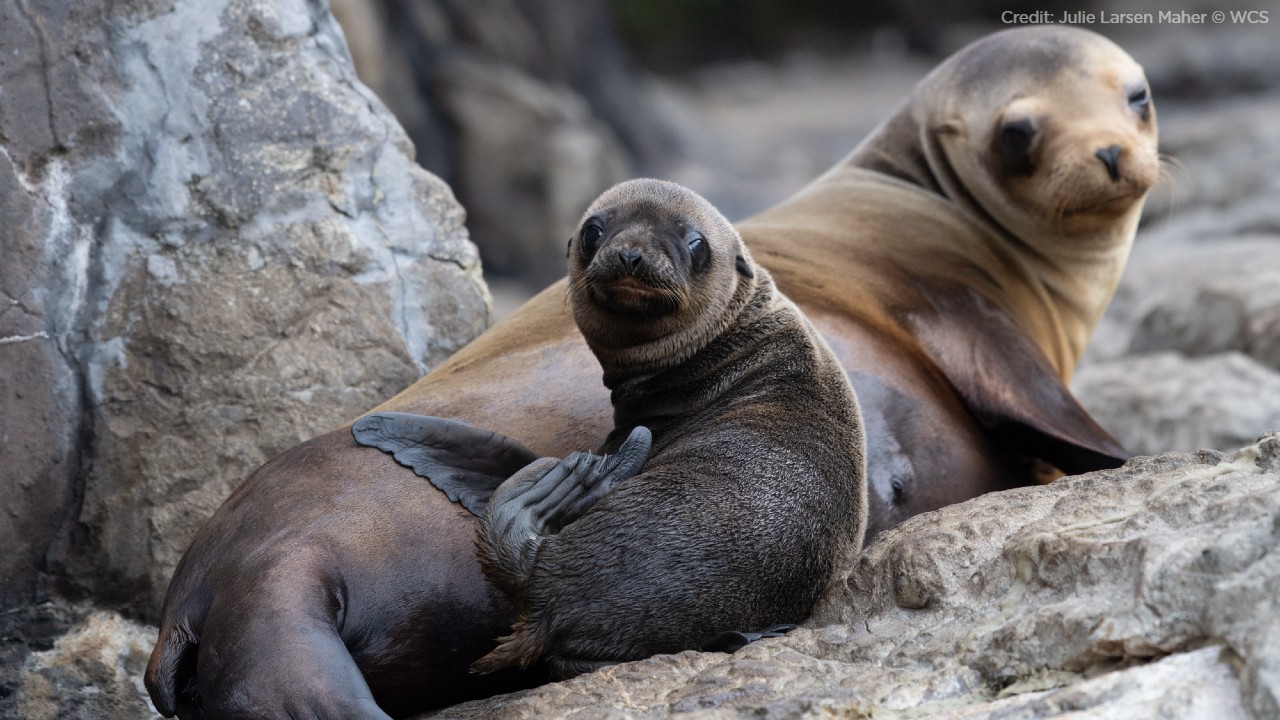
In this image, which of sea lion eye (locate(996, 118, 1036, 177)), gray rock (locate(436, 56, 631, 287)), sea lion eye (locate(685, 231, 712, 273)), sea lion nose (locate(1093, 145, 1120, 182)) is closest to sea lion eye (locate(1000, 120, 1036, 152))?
sea lion eye (locate(996, 118, 1036, 177))

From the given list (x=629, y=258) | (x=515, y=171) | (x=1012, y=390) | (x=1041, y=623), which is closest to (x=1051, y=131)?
(x=1012, y=390)

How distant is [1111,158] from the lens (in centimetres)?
521

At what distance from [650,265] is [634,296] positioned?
3.7 inches

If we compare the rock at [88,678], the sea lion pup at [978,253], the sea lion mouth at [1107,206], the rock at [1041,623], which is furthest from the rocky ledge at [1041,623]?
the sea lion mouth at [1107,206]

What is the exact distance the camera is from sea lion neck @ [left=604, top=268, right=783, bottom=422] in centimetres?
390

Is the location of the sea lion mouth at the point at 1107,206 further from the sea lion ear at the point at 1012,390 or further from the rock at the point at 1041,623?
the rock at the point at 1041,623

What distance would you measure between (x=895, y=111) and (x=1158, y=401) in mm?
1666

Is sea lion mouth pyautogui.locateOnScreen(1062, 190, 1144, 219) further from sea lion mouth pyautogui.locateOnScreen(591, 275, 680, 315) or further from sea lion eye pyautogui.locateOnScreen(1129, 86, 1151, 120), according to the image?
sea lion mouth pyautogui.locateOnScreen(591, 275, 680, 315)

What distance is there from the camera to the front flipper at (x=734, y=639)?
3.25 meters

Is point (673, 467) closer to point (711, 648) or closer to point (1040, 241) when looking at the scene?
point (711, 648)

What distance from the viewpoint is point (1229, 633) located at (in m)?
2.44

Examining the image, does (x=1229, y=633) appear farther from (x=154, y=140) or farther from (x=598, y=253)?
(x=154, y=140)

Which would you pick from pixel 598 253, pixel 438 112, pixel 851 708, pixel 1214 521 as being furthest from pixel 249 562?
pixel 438 112

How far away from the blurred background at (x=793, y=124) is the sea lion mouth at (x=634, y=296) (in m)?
2.82
